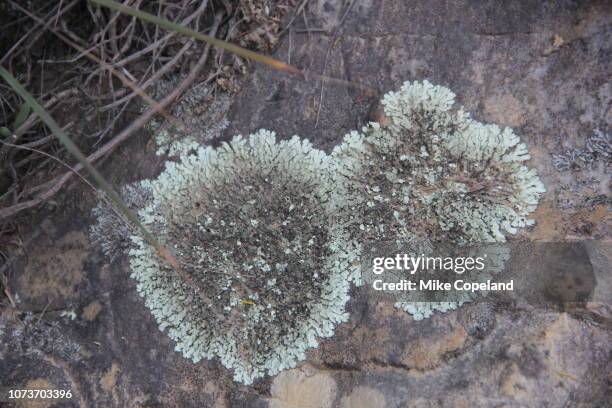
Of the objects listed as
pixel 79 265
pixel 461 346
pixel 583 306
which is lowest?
pixel 461 346

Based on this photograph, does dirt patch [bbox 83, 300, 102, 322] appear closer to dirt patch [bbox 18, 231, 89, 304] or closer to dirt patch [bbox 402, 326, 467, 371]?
dirt patch [bbox 18, 231, 89, 304]

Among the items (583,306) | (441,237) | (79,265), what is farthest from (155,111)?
(583,306)

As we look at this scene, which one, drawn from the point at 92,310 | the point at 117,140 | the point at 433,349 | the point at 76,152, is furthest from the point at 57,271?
the point at 433,349

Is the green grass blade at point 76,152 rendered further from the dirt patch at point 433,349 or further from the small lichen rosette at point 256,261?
the dirt patch at point 433,349

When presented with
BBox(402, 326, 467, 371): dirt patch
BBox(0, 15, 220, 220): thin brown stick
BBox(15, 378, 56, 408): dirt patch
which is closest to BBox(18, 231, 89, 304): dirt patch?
BBox(0, 15, 220, 220): thin brown stick

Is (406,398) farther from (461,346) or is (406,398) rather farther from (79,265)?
(79,265)

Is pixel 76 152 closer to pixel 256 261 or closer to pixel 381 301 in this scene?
pixel 256 261

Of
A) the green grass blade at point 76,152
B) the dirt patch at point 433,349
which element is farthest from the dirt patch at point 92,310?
the dirt patch at point 433,349
